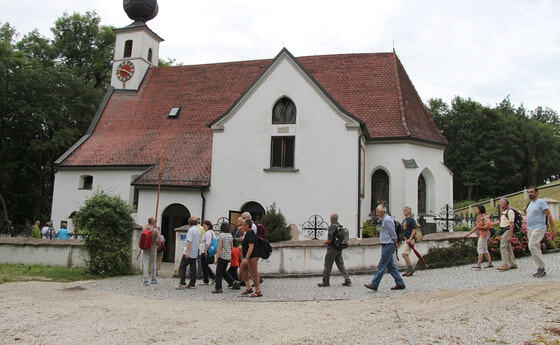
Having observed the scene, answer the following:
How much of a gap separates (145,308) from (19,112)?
93.1 feet

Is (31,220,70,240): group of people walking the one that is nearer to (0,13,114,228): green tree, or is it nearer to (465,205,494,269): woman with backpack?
(0,13,114,228): green tree

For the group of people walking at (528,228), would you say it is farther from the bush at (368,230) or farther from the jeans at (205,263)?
the bush at (368,230)

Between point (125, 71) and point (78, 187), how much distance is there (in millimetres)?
8051

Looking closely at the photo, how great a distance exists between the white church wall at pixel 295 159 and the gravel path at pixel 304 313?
783 cm

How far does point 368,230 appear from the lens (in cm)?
2034

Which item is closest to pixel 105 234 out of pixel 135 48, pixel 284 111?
pixel 284 111

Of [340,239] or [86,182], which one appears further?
[86,182]

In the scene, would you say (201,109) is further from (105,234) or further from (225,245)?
(225,245)

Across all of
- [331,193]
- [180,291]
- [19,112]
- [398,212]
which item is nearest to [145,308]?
[180,291]

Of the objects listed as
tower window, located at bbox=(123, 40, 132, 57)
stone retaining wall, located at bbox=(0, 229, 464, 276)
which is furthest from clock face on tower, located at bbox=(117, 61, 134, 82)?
stone retaining wall, located at bbox=(0, 229, 464, 276)

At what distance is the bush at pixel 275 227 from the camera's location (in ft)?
59.3

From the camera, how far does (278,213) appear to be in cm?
1952

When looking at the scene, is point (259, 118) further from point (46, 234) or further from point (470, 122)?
point (470, 122)

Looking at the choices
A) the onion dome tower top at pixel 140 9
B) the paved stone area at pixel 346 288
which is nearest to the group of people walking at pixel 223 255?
the paved stone area at pixel 346 288
